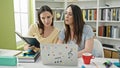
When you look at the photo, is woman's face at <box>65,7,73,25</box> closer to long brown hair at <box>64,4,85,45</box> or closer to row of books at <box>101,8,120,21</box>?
long brown hair at <box>64,4,85,45</box>

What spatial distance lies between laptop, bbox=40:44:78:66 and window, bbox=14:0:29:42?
1862 mm

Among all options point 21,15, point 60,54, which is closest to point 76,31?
point 60,54

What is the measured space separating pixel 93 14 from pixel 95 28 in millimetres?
314

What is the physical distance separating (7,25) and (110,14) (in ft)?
6.40

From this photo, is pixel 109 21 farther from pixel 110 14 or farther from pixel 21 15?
pixel 21 15

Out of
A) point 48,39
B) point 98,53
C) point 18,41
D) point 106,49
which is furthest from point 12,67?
point 106,49

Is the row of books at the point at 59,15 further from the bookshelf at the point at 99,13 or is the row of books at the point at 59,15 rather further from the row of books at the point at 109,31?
the row of books at the point at 109,31

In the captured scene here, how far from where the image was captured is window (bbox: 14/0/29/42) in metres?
3.13

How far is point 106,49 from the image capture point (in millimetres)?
3320

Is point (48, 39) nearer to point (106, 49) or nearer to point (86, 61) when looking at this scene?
point (86, 61)

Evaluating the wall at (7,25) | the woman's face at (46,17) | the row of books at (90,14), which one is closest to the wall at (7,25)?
the wall at (7,25)

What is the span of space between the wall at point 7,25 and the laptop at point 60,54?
1292 mm

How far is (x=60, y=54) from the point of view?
1.34 meters

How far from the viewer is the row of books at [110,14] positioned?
3.14 metres
